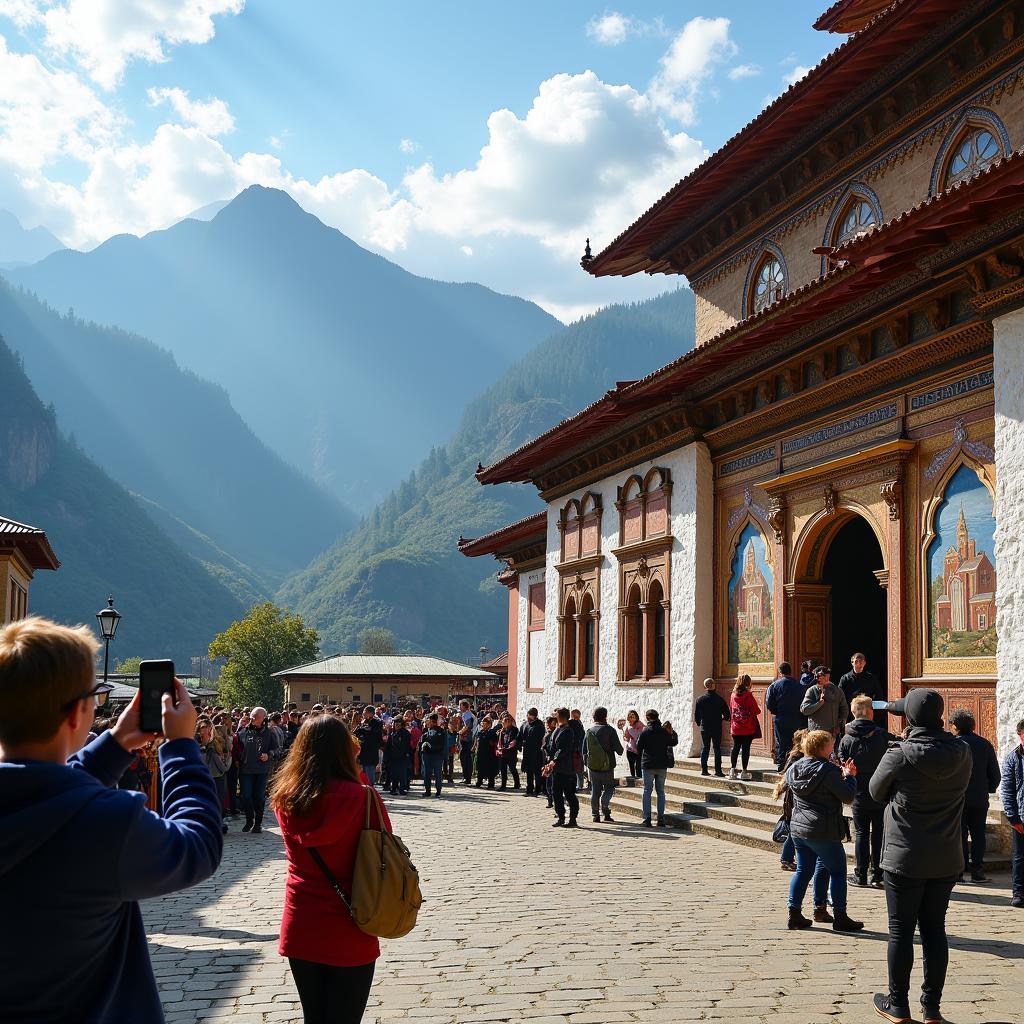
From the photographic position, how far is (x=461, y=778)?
27594mm

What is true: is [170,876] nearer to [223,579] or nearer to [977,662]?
[977,662]

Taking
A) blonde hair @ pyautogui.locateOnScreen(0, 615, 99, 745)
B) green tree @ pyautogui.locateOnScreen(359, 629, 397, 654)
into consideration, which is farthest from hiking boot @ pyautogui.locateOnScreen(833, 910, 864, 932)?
green tree @ pyautogui.locateOnScreen(359, 629, 397, 654)

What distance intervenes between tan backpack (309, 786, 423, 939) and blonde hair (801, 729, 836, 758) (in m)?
5.26

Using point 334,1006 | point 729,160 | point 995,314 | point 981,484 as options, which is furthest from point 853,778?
point 729,160

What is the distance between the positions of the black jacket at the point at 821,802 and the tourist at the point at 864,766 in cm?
138

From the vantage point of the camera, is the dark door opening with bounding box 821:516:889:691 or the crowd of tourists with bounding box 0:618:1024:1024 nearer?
the crowd of tourists with bounding box 0:618:1024:1024

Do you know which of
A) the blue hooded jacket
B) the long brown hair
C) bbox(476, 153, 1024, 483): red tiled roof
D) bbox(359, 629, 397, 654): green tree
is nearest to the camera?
the blue hooded jacket

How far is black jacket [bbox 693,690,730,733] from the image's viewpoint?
17891 millimetres

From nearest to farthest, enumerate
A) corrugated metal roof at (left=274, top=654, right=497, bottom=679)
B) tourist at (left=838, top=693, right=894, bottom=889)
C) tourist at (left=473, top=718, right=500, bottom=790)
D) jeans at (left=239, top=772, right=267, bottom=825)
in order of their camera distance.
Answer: tourist at (left=838, top=693, right=894, bottom=889), jeans at (left=239, top=772, right=267, bottom=825), tourist at (left=473, top=718, right=500, bottom=790), corrugated metal roof at (left=274, top=654, right=497, bottom=679)

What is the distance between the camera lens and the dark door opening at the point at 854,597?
1836 centimetres

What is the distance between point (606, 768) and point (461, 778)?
11271 millimetres

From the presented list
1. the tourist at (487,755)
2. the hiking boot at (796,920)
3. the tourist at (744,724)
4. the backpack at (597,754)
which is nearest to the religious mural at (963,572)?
the tourist at (744,724)

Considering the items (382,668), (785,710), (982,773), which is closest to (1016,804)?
(982,773)

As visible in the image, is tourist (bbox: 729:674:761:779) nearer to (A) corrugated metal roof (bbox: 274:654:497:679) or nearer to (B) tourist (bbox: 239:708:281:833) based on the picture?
(B) tourist (bbox: 239:708:281:833)
